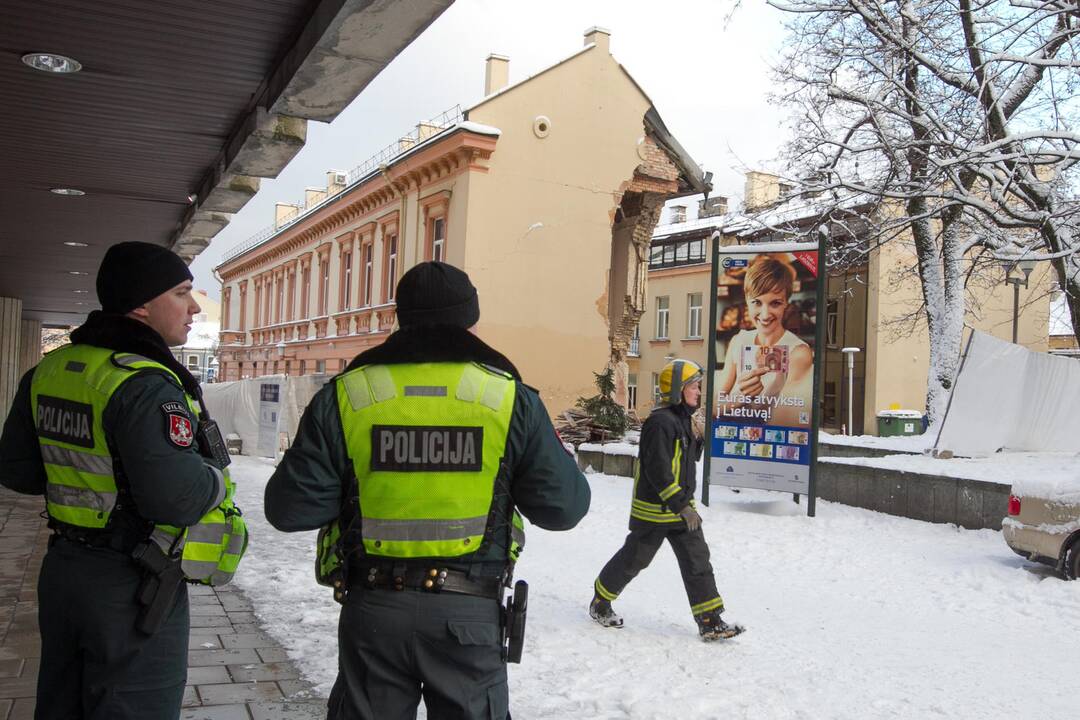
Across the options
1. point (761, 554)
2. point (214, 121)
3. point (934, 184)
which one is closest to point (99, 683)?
point (214, 121)

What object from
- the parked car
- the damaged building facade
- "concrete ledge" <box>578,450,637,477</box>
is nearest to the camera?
the parked car

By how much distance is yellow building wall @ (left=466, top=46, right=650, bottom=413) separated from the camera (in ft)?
80.4

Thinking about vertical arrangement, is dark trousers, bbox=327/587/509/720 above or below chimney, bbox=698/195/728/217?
below

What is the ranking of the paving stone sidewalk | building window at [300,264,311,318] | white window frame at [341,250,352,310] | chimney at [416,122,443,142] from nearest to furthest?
the paving stone sidewalk < chimney at [416,122,443,142] < white window frame at [341,250,352,310] < building window at [300,264,311,318]

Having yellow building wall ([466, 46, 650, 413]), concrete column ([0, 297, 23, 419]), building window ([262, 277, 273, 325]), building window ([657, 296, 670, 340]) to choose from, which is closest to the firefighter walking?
concrete column ([0, 297, 23, 419])

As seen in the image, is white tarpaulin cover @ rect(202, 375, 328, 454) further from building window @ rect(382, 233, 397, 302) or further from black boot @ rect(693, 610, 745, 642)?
black boot @ rect(693, 610, 745, 642)

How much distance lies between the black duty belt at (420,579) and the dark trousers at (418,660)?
0.06ft

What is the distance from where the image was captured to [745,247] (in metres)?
12.8

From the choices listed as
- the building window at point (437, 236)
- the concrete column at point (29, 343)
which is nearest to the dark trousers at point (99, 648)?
the building window at point (437, 236)

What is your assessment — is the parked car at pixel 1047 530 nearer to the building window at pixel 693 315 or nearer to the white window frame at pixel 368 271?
the white window frame at pixel 368 271

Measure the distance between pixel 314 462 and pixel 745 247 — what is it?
35.3 ft

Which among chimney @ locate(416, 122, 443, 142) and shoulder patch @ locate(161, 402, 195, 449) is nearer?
shoulder patch @ locate(161, 402, 195, 449)

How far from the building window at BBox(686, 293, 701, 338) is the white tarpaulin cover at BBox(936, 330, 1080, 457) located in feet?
97.8

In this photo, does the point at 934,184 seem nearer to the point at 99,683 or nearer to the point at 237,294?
the point at 99,683
